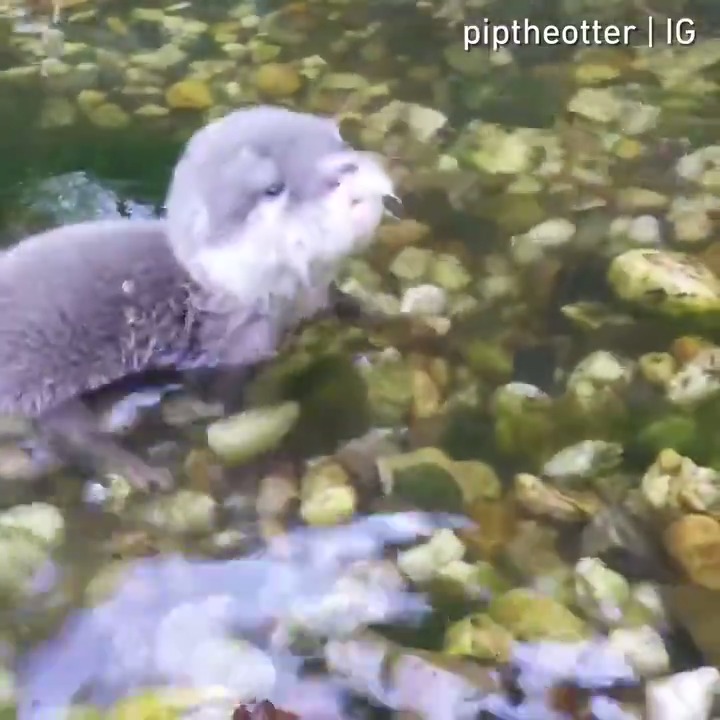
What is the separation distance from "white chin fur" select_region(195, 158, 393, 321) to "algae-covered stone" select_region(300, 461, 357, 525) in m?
0.15

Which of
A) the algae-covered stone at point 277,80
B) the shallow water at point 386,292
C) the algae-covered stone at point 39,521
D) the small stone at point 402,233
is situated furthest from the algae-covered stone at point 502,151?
the algae-covered stone at point 39,521

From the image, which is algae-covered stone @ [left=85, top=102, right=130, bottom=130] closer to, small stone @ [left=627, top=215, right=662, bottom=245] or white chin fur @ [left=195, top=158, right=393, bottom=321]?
white chin fur @ [left=195, top=158, right=393, bottom=321]

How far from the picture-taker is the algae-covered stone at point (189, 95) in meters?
1.18

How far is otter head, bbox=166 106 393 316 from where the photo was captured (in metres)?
0.79

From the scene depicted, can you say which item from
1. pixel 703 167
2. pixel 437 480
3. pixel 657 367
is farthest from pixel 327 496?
pixel 703 167

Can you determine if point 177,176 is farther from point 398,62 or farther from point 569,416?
point 398,62

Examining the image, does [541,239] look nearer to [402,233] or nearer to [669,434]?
[402,233]

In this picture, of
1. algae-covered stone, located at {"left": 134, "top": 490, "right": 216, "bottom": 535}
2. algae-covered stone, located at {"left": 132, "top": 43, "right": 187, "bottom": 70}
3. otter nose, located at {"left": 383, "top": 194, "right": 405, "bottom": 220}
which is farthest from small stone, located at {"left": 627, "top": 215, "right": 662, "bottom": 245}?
algae-covered stone, located at {"left": 132, "top": 43, "right": 187, "bottom": 70}

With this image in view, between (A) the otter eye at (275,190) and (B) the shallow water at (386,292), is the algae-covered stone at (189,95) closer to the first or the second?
(B) the shallow water at (386,292)

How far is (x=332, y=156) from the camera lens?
796mm

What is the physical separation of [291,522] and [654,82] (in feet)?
2.37

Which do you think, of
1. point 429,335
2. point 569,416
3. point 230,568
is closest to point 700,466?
point 569,416

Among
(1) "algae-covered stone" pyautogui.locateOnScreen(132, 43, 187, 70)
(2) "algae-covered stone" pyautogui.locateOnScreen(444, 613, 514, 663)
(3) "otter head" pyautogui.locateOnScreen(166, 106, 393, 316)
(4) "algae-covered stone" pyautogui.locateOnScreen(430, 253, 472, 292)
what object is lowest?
(2) "algae-covered stone" pyautogui.locateOnScreen(444, 613, 514, 663)

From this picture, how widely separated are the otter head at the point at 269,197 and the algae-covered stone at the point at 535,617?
294mm
